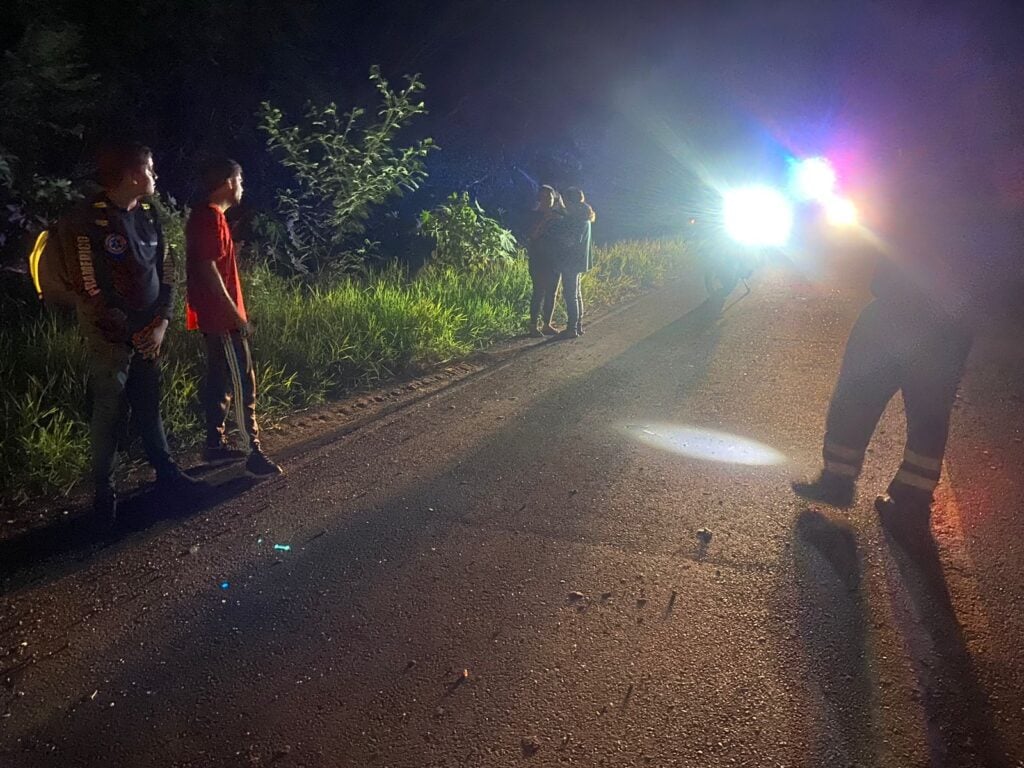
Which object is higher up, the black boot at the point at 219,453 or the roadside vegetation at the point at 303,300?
the roadside vegetation at the point at 303,300

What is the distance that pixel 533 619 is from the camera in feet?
10.1

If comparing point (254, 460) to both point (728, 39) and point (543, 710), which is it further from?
point (728, 39)

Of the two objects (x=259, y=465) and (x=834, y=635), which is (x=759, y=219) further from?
(x=834, y=635)

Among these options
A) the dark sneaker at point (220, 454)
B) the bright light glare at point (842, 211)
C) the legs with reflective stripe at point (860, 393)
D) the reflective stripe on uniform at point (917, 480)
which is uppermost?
the bright light glare at point (842, 211)

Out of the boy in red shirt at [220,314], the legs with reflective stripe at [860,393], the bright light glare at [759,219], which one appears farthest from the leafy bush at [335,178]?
the legs with reflective stripe at [860,393]

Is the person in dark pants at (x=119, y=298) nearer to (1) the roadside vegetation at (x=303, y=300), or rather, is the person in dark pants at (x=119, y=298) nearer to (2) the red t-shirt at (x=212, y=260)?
(2) the red t-shirt at (x=212, y=260)

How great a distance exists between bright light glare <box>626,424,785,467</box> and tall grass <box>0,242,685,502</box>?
2312 mm

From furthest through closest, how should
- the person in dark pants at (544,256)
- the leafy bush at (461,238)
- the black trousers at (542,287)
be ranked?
the leafy bush at (461,238) → the black trousers at (542,287) → the person in dark pants at (544,256)

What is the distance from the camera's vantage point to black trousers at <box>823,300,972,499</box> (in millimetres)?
4023

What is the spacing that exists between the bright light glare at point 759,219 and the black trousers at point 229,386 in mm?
8265

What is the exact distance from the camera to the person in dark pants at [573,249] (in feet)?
26.3

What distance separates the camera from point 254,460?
172 inches

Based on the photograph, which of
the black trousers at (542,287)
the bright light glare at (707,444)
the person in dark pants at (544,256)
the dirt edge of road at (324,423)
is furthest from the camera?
the black trousers at (542,287)

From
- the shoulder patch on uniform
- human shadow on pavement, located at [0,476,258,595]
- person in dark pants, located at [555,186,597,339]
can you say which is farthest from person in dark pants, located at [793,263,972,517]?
person in dark pants, located at [555,186,597,339]
